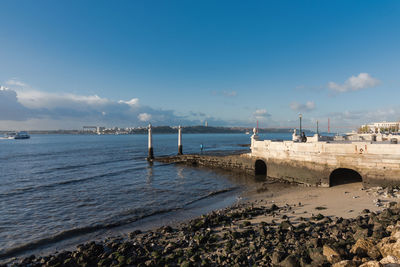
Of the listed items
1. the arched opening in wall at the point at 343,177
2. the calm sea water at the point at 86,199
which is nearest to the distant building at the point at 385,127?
the arched opening in wall at the point at 343,177

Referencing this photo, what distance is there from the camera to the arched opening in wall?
17.8 m

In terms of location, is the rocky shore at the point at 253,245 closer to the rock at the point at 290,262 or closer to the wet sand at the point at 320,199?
the rock at the point at 290,262

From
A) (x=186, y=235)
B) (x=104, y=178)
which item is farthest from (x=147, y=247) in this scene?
(x=104, y=178)

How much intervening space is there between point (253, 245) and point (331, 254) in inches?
100

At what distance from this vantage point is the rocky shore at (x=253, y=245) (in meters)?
6.23

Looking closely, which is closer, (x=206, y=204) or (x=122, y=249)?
(x=122, y=249)

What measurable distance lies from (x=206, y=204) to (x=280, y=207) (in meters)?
5.27

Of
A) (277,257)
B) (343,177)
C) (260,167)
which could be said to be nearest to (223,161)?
(260,167)

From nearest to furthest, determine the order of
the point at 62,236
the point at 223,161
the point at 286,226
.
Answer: the point at 286,226 < the point at 62,236 < the point at 223,161

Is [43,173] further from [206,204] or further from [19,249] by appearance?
[206,204]

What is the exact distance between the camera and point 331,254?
239 inches

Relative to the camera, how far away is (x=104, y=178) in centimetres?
2517

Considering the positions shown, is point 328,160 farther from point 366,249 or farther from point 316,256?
point 316,256

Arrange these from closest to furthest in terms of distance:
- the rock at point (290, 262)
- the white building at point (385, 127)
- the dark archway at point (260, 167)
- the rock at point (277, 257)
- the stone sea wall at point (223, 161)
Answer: the rock at point (290, 262)
the rock at point (277, 257)
the dark archway at point (260, 167)
the stone sea wall at point (223, 161)
the white building at point (385, 127)
